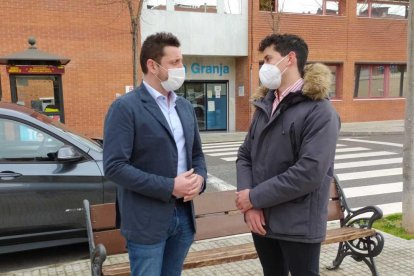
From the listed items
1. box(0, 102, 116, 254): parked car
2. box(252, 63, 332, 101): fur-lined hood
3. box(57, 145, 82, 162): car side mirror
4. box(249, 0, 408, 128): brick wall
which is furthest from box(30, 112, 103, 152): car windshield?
box(249, 0, 408, 128): brick wall

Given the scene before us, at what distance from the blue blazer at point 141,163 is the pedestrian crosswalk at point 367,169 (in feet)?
16.3

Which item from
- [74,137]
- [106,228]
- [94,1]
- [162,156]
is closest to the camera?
[162,156]

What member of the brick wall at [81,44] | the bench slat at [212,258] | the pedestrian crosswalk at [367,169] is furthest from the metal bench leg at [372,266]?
the brick wall at [81,44]

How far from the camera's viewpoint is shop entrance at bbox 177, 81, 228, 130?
18.9m

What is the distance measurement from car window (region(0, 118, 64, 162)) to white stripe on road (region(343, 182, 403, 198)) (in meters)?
5.05

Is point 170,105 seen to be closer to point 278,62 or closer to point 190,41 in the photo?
point 278,62

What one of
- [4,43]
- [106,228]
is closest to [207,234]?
[106,228]

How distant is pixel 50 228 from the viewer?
13.8 feet

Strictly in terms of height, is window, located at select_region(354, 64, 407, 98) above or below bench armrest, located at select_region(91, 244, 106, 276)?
above

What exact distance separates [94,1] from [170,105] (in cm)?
1471

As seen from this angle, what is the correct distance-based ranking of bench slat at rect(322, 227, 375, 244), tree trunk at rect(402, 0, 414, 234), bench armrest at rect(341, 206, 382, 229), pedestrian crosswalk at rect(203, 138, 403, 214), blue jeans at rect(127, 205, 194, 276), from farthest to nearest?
pedestrian crosswalk at rect(203, 138, 403, 214), tree trunk at rect(402, 0, 414, 234), bench armrest at rect(341, 206, 382, 229), bench slat at rect(322, 227, 375, 244), blue jeans at rect(127, 205, 194, 276)

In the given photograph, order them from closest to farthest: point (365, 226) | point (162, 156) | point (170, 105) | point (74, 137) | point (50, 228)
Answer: point (162, 156), point (170, 105), point (365, 226), point (50, 228), point (74, 137)

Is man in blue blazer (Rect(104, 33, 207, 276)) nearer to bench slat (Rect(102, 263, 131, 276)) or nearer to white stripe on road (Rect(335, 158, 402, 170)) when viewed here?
bench slat (Rect(102, 263, 131, 276))

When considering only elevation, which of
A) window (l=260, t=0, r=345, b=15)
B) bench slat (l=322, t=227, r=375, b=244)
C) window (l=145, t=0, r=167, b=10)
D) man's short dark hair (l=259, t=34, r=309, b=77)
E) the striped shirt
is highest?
window (l=260, t=0, r=345, b=15)
